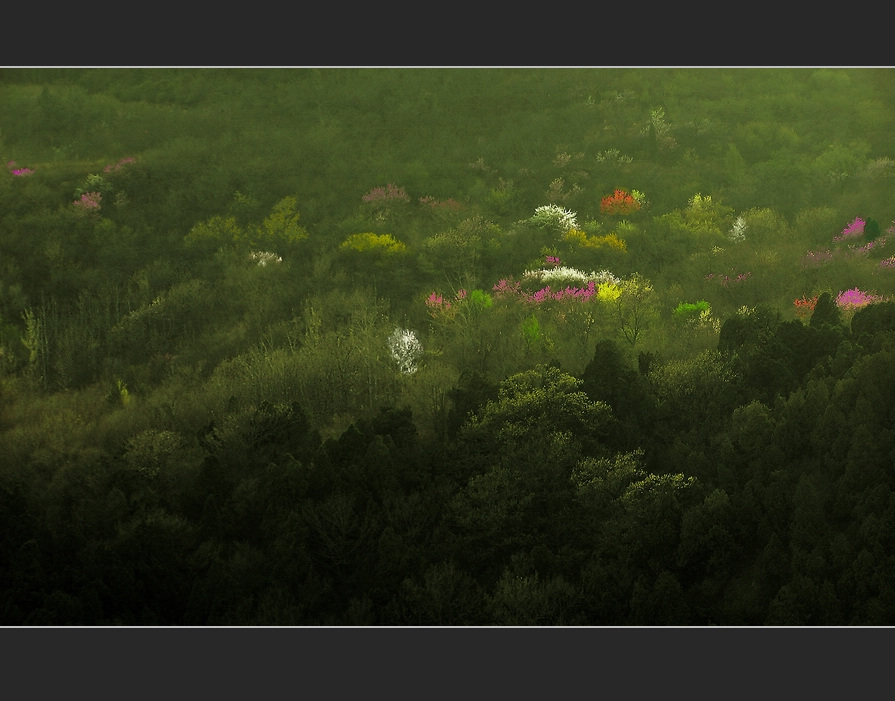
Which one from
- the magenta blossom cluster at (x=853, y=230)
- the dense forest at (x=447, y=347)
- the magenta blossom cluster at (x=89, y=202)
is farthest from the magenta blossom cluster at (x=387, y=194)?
the magenta blossom cluster at (x=853, y=230)

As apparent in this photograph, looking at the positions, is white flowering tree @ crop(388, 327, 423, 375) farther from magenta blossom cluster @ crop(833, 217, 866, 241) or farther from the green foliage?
magenta blossom cluster @ crop(833, 217, 866, 241)

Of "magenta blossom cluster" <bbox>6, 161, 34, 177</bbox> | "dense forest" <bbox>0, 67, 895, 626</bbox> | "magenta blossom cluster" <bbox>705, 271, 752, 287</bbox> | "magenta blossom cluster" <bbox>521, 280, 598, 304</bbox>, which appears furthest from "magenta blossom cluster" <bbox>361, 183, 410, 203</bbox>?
"magenta blossom cluster" <bbox>6, 161, 34, 177</bbox>

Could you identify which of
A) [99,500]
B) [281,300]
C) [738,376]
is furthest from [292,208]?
[738,376]

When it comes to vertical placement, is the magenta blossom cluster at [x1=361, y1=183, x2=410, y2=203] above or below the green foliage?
above

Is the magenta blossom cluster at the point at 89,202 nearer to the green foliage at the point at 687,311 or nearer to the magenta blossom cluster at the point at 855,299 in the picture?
the green foliage at the point at 687,311

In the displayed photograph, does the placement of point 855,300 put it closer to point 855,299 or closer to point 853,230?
point 855,299

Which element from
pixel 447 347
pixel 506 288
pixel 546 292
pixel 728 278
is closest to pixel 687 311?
pixel 728 278

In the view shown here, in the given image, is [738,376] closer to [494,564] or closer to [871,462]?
[871,462]
